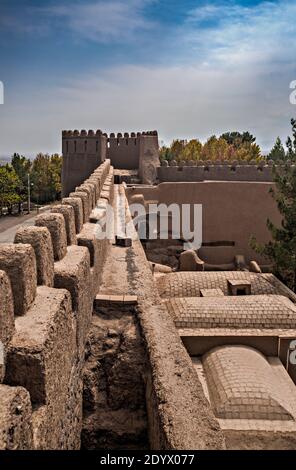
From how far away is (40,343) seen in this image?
6.64 feet

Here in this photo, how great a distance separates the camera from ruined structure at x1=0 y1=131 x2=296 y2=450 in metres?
2.02

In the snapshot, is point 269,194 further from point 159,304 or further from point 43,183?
point 43,183

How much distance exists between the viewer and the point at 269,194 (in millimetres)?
16922

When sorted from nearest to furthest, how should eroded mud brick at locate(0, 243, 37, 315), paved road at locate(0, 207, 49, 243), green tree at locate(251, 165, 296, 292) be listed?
1. eroded mud brick at locate(0, 243, 37, 315)
2. green tree at locate(251, 165, 296, 292)
3. paved road at locate(0, 207, 49, 243)

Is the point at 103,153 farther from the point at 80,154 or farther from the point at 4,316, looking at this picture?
the point at 4,316

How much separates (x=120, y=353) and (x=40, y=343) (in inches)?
68.6

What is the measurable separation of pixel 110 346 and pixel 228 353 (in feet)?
9.72

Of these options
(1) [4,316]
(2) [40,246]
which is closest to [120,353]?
(2) [40,246]

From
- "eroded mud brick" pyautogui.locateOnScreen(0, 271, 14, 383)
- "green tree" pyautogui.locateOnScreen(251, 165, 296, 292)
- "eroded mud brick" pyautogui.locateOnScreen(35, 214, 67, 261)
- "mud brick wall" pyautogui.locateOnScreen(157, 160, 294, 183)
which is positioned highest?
"mud brick wall" pyautogui.locateOnScreen(157, 160, 294, 183)

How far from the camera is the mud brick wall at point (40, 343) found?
168 centimetres

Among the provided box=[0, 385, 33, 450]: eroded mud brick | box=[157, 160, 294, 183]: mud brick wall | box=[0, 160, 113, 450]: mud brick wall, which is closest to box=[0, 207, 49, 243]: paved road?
box=[157, 160, 294, 183]: mud brick wall

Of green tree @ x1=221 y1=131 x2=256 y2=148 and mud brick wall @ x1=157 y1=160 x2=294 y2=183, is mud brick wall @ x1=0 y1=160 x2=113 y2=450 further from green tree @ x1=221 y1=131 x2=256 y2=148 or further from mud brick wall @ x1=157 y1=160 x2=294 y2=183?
green tree @ x1=221 y1=131 x2=256 y2=148

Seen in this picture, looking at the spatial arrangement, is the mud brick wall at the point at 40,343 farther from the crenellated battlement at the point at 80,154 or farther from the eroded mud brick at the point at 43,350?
the crenellated battlement at the point at 80,154

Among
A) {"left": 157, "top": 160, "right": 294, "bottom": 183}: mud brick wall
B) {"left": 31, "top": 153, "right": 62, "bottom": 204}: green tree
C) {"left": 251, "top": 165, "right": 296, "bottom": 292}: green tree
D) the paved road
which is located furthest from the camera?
{"left": 31, "top": 153, "right": 62, "bottom": 204}: green tree
